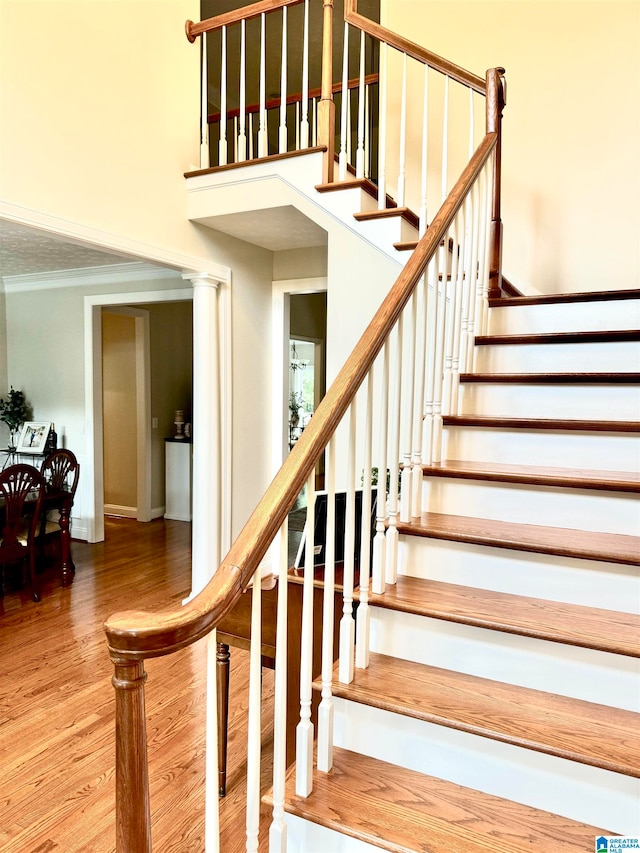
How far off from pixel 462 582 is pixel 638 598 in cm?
49

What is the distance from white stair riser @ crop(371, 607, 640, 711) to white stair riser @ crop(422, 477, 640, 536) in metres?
0.50

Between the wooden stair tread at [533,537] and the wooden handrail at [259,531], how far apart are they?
64 cm

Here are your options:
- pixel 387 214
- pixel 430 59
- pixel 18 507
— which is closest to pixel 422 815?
pixel 387 214

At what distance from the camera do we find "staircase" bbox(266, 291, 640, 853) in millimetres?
1299

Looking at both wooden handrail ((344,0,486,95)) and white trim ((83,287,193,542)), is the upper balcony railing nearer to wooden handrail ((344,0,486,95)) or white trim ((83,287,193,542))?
wooden handrail ((344,0,486,95))

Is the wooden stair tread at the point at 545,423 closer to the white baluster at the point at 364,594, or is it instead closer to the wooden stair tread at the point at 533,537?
the wooden stair tread at the point at 533,537

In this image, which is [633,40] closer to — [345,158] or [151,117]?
[345,158]

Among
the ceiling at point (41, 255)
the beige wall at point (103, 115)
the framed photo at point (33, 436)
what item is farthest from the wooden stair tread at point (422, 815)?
the framed photo at point (33, 436)

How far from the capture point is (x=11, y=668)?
9.95 feet

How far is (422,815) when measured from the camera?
51.5 inches

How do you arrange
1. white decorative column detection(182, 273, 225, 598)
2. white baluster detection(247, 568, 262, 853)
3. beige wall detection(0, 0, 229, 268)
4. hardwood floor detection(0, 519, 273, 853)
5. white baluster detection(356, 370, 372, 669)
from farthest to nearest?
white decorative column detection(182, 273, 225, 598) → beige wall detection(0, 0, 229, 268) → hardwood floor detection(0, 519, 273, 853) → white baluster detection(356, 370, 372, 669) → white baluster detection(247, 568, 262, 853)

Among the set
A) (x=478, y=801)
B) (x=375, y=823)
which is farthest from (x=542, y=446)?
(x=375, y=823)

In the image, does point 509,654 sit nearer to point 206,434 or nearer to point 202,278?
point 206,434

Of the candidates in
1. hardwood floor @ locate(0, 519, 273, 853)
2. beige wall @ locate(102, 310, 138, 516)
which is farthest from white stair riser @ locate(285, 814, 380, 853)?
beige wall @ locate(102, 310, 138, 516)
